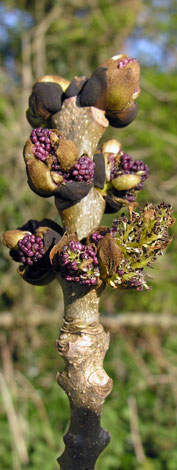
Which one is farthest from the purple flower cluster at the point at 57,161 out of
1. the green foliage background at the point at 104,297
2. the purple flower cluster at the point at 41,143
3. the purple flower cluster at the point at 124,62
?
the green foliage background at the point at 104,297

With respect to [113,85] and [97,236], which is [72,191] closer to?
[97,236]

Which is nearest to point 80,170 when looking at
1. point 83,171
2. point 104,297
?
point 83,171

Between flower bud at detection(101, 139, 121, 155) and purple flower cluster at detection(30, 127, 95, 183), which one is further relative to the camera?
flower bud at detection(101, 139, 121, 155)

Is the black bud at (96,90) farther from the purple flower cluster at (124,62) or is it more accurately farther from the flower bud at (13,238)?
the flower bud at (13,238)

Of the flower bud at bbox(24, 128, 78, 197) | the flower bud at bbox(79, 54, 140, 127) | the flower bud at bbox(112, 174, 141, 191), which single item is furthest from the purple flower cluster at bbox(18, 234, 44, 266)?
the flower bud at bbox(79, 54, 140, 127)

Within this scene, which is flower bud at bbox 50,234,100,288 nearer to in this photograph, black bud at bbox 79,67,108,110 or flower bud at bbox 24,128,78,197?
flower bud at bbox 24,128,78,197

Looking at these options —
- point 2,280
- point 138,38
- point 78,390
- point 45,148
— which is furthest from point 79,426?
point 138,38

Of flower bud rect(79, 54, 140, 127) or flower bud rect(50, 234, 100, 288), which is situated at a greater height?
flower bud rect(79, 54, 140, 127)
